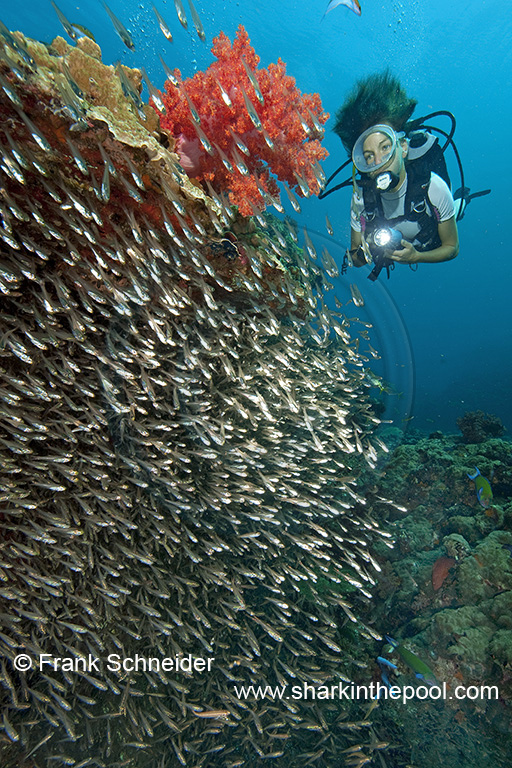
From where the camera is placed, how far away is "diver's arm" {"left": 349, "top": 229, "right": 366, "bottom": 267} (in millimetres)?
5488

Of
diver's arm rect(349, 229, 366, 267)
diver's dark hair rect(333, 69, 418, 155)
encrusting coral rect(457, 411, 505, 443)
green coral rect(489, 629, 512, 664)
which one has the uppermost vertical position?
diver's dark hair rect(333, 69, 418, 155)

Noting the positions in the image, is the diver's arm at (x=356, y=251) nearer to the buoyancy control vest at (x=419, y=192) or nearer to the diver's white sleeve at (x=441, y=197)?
the buoyancy control vest at (x=419, y=192)

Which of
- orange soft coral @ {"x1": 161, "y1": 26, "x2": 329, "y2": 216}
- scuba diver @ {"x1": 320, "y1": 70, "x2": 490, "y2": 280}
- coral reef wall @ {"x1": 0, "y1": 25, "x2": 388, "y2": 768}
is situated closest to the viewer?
coral reef wall @ {"x1": 0, "y1": 25, "x2": 388, "y2": 768}

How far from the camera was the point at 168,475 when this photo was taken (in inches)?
142

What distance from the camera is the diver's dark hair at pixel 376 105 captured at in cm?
545

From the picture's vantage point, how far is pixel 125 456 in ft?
11.3

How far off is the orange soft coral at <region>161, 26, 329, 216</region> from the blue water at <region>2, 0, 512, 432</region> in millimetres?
4247

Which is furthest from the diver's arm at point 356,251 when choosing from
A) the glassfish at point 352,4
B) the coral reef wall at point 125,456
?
the glassfish at point 352,4

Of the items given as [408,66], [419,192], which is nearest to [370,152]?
[419,192]

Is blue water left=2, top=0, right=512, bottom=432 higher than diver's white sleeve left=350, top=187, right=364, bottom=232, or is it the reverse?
blue water left=2, top=0, right=512, bottom=432

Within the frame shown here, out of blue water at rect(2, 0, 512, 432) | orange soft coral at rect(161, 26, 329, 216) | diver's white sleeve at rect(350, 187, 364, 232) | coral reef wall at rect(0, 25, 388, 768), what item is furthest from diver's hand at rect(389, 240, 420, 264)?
blue water at rect(2, 0, 512, 432)

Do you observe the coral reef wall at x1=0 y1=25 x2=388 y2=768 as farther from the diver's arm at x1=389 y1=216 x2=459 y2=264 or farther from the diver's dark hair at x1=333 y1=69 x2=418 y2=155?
the diver's dark hair at x1=333 y1=69 x2=418 y2=155

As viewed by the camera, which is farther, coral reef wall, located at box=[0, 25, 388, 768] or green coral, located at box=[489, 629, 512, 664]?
green coral, located at box=[489, 629, 512, 664]

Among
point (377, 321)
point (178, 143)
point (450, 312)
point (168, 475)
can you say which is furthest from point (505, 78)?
point (168, 475)
